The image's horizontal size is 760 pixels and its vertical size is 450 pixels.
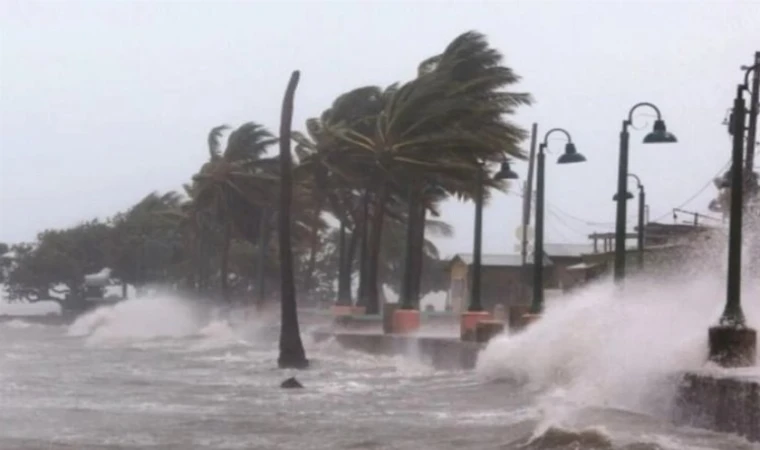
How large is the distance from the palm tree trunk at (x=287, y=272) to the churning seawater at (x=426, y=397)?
1.90 ft

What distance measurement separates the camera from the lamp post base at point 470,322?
31.6 metres

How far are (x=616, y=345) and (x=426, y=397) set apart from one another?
2.85 m

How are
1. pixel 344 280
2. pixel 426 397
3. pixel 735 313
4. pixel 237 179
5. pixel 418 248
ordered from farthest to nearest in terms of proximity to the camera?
pixel 237 179 → pixel 344 280 → pixel 418 248 → pixel 426 397 → pixel 735 313

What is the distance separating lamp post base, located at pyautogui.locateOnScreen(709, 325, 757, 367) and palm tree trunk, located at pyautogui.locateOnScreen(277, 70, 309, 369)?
1647 cm

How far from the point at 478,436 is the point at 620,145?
33.4 feet

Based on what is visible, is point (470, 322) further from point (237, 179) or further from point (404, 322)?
point (237, 179)

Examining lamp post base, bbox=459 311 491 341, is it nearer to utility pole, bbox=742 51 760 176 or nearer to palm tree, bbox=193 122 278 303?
utility pole, bbox=742 51 760 176

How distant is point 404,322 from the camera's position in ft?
127

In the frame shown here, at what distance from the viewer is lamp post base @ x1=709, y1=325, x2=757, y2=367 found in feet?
50.7

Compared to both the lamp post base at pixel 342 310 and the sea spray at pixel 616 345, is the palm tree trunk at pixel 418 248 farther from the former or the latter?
the sea spray at pixel 616 345

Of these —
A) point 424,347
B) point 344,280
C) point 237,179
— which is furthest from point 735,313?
point 237,179

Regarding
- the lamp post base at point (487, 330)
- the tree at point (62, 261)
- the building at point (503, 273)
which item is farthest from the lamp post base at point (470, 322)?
the tree at point (62, 261)

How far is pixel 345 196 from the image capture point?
187 ft

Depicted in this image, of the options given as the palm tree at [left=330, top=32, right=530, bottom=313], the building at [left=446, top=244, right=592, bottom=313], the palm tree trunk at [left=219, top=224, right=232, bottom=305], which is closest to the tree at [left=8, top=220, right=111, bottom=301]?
the palm tree trunk at [left=219, top=224, right=232, bottom=305]
